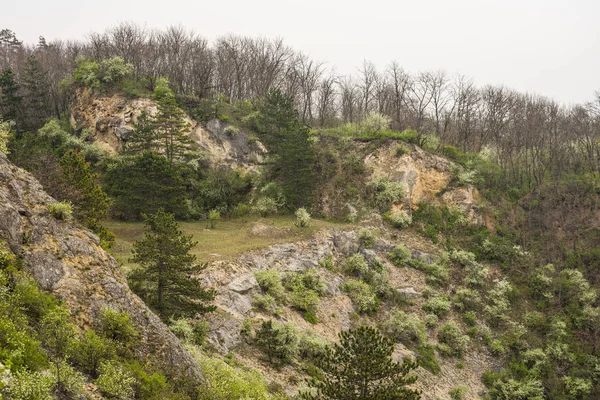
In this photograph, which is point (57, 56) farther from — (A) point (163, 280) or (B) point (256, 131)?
(A) point (163, 280)

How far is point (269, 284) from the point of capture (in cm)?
2303

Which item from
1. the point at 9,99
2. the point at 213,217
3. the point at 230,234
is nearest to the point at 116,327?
the point at 230,234

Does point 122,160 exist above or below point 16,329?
above

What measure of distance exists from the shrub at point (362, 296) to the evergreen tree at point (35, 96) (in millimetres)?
42447

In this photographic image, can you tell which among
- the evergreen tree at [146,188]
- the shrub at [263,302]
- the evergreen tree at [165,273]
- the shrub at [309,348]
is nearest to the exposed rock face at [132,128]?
the evergreen tree at [146,188]

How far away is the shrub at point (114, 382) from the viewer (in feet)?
28.0

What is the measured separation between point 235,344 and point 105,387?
997 cm

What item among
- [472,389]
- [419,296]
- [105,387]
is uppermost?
[105,387]

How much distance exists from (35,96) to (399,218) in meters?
45.9

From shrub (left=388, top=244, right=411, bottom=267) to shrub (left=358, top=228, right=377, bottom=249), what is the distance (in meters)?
1.74

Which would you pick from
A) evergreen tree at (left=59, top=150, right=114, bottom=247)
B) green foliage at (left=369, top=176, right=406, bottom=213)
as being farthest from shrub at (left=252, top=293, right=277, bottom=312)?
green foliage at (left=369, top=176, right=406, bottom=213)

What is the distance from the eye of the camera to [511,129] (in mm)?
47688

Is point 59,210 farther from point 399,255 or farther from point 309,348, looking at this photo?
point 399,255

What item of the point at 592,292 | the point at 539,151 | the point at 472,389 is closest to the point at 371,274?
the point at 472,389
